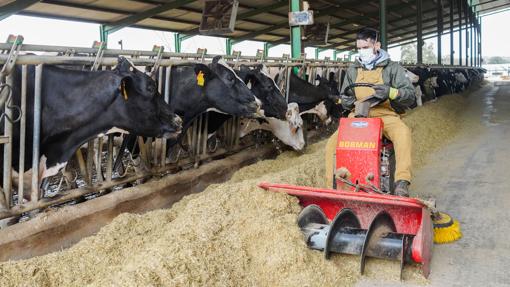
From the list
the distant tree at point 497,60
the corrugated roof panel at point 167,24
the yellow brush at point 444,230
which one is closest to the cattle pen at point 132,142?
the yellow brush at point 444,230

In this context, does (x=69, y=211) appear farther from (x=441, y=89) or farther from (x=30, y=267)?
(x=441, y=89)

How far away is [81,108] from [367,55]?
2.46 m

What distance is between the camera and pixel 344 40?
33594 mm

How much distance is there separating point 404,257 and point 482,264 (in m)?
0.70

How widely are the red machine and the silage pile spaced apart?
0.13 meters

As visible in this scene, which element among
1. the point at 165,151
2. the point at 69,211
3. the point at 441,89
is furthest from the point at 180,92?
the point at 441,89

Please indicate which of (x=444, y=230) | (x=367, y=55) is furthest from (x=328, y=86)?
(x=444, y=230)

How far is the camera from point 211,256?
9.86 feet

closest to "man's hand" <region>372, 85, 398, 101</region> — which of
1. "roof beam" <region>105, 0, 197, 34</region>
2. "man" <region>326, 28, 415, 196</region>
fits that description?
"man" <region>326, 28, 415, 196</region>

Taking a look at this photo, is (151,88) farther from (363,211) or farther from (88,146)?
(363,211)

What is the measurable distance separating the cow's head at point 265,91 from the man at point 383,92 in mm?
2613

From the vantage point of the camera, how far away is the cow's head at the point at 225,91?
6129 millimetres

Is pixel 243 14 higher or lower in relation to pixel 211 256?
higher

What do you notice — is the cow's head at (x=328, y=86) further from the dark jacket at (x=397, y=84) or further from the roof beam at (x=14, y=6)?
the roof beam at (x=14, y=6)
